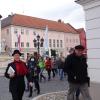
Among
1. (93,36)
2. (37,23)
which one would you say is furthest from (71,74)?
(37,23)

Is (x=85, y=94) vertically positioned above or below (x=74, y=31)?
below

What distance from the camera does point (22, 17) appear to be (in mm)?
88125

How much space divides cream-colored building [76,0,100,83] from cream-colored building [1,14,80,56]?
6156 centimetres

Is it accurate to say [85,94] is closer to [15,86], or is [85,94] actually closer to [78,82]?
[78,82]

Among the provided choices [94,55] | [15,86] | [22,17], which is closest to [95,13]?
[94,55]

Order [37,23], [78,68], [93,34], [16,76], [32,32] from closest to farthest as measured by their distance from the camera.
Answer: [78,68] < [16,76] < [93,34] < [32,32] < [37,23]

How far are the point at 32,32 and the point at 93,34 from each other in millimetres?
76055

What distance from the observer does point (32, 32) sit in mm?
85438

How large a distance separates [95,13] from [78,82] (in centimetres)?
241

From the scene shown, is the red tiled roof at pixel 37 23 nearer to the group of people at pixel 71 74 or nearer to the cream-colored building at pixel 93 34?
the cream-colored building at pixel 93 34

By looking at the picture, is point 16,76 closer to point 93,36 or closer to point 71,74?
point 71,74

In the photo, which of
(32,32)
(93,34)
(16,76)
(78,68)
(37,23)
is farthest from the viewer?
(37,23)

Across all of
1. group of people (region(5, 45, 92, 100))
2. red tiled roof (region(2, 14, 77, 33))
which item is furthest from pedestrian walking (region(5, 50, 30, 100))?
red tiled roof (region(2, 14, 77, 33))

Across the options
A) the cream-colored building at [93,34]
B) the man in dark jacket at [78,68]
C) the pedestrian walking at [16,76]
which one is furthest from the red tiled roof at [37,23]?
the man in dark jacket at [78,68]
